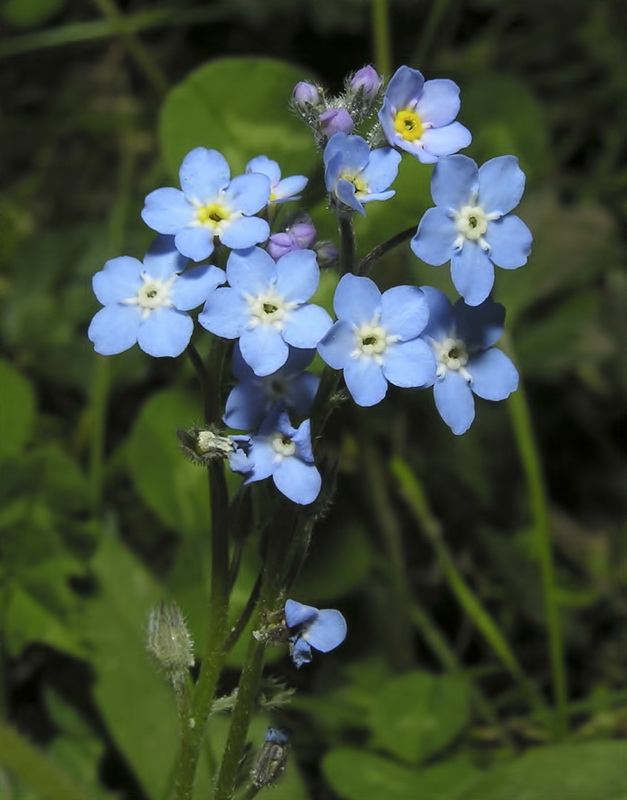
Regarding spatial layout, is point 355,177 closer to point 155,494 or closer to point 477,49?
point 155,494

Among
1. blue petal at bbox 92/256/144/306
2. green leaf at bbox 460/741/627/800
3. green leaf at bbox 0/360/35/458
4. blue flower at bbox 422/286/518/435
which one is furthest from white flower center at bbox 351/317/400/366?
green leaf at bbox 0/360/35/458

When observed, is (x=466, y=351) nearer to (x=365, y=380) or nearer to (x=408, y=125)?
(x=365, y=380)

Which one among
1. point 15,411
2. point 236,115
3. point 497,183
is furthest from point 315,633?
point 236,115

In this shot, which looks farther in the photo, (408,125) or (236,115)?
(236,115)

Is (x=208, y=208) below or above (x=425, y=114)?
below

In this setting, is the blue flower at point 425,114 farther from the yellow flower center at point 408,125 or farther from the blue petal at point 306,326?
the blue petal at point 306,326

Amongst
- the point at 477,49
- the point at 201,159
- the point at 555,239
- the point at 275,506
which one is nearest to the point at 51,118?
the point at 477,49
